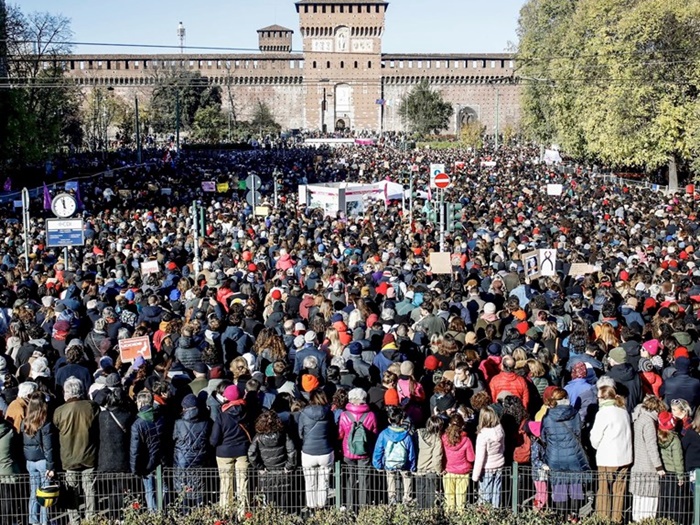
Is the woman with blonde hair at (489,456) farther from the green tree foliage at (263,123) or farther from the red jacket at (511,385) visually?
the green tree foliage at (263,123)

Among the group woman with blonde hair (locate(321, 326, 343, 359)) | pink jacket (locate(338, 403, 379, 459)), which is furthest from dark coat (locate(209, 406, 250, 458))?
woman with blonde hair (locate(321, 326, 343, 359))

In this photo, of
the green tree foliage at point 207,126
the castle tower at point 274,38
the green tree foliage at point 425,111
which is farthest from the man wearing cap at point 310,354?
the castle tower at point 274,38

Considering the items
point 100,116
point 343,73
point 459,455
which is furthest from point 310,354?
point 343,73

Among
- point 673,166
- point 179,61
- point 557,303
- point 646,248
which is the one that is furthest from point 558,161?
point 179,61

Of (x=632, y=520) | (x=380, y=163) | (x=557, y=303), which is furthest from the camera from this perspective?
(x=380, y=163)

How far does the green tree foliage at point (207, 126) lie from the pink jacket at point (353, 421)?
7252 cm

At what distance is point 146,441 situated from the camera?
7.33 metres

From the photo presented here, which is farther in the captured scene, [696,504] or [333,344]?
[333,344]

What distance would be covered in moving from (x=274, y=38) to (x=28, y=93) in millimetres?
78626

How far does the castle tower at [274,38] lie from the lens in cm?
12325

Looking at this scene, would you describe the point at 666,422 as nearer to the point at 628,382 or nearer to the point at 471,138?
the point at 628,382

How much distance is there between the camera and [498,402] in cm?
783

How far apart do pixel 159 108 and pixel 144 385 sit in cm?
7768

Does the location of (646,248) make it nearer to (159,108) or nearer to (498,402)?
(498,402)
